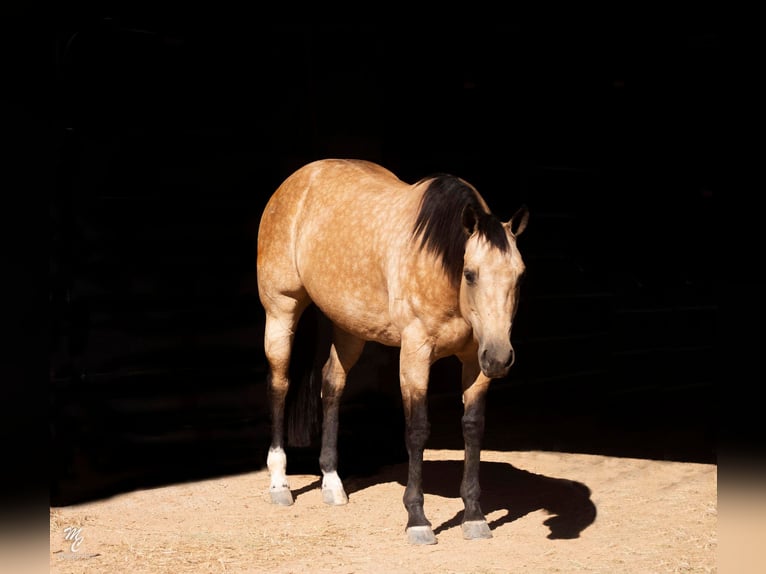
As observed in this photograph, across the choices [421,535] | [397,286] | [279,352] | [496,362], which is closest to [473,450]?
[421,535]

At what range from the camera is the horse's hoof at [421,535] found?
4871mm

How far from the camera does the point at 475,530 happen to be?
493 cm

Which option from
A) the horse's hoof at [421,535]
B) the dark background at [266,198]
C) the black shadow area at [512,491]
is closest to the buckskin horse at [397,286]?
the horse's hoof at [421,535]

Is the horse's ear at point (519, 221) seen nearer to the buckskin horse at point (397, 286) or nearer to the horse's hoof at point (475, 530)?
the buckskin horse at point (397, 286)

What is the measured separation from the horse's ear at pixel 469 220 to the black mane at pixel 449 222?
0.01 m

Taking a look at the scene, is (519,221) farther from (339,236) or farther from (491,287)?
(339,236)

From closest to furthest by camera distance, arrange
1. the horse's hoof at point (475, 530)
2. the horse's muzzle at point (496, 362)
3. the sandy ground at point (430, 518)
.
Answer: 1. the horse's muzzle at point (496, 362)
2. the sandy ground at point (430, 518)
3. the horse's hoof at point (475, 530)

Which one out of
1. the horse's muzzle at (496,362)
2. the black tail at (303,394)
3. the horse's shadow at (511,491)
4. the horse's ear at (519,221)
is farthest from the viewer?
the black tail at (303,394)

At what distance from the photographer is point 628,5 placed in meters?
8.52

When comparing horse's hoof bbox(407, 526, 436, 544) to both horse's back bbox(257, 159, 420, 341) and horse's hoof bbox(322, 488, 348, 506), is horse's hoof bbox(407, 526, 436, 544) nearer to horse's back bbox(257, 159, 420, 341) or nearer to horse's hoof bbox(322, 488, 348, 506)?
horse's hoof bbox(322, 488, 348, 506)

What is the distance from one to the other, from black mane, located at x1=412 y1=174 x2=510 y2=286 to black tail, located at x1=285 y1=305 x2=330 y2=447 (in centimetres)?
165

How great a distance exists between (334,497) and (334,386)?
0.70 metres

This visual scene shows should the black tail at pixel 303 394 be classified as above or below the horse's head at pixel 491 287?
below
